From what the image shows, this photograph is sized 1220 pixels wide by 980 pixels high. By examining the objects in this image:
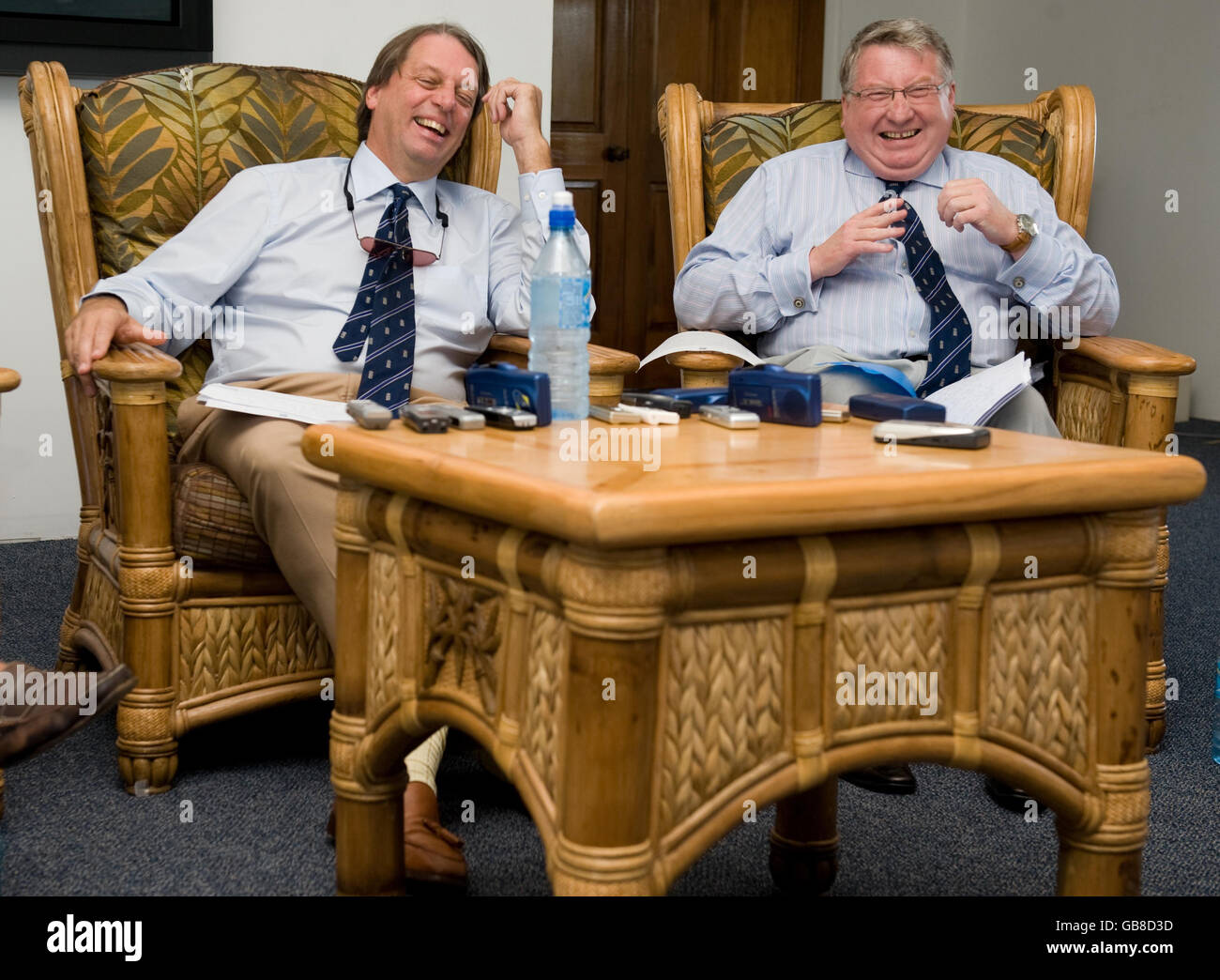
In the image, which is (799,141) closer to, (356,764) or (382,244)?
(382,244)

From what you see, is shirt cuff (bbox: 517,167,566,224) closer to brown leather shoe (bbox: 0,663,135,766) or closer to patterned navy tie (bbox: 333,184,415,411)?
patterned navy tie (bbox: 333,184,415,411)

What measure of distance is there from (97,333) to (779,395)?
3.07ft

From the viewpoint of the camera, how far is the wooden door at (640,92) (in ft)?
16.1

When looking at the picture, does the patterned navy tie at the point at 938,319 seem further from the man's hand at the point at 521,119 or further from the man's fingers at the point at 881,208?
the man's hand at the point at 521,119

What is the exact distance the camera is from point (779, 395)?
1.40 m

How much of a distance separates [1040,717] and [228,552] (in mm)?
1081

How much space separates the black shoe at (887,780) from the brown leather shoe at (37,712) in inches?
38.1

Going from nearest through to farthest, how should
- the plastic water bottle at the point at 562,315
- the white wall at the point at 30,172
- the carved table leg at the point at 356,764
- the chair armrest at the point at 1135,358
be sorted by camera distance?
the carved table leg at the point at 356,764
the plastic water bottle at the point at 562,315
the chair armrest at the point at 1135,358
the white wall at the point at 30,172

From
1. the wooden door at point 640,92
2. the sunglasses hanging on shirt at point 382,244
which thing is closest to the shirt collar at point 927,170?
the sunglasses hanging on shirt at point 382,244

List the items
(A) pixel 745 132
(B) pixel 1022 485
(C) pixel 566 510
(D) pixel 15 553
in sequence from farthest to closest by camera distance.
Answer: (D) pixel 15 553
(A) pixel 745 132
(B) pixel 1022 485
(C) pixel 566 510

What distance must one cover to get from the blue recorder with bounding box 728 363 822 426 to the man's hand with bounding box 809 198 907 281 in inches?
28.1
